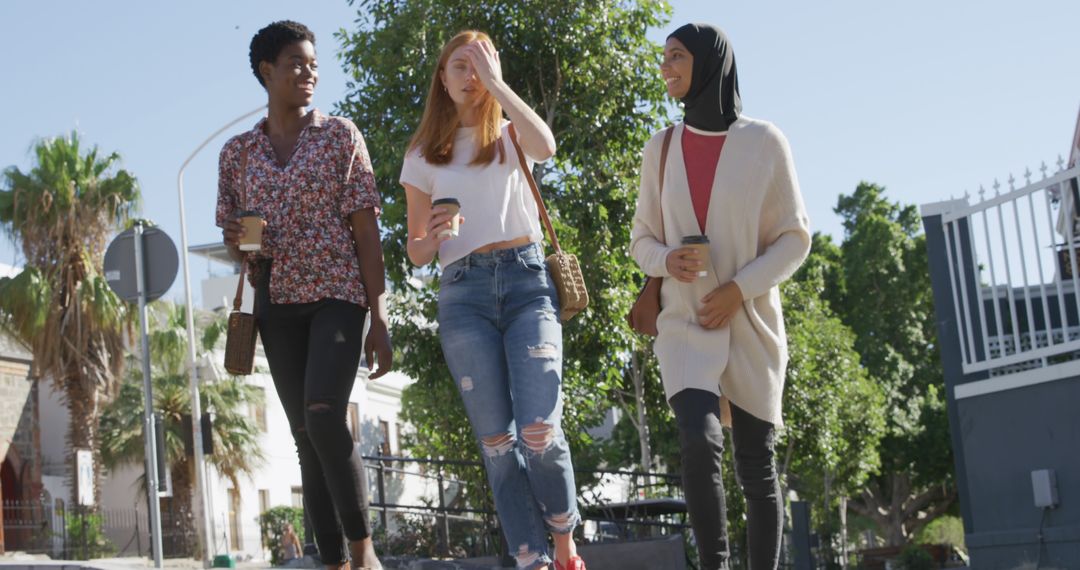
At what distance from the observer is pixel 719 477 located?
4.09 meters

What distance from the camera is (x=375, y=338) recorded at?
455 cm

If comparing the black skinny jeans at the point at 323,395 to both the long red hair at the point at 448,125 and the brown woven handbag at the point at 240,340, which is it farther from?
the long red hair at the point at 448,125

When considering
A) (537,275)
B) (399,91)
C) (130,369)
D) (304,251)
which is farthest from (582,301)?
(130,369)

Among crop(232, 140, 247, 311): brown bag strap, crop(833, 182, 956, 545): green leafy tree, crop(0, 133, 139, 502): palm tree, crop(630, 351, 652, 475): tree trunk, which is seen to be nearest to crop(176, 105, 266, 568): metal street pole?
crop(0, 133, 139, 502): palm tree

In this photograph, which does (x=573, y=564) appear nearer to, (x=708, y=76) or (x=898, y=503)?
(x=708, y=76)

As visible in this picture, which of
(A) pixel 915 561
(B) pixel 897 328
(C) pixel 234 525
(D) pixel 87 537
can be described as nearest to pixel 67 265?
(D) pixel 87 537

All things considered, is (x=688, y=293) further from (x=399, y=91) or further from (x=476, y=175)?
(x=399, y=91)

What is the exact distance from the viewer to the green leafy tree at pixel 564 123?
14211 millimetres

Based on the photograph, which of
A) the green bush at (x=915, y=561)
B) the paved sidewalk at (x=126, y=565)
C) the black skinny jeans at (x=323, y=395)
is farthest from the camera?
the green bush at (x=915, y=561)

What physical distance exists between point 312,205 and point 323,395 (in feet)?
2.32

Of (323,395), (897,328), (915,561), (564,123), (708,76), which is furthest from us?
(897,328)

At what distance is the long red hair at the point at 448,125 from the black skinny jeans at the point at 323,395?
1.95 feet

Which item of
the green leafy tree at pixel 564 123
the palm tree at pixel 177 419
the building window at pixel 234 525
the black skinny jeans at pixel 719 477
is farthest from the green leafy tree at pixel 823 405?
the black skinny jeans at pixel 719 477

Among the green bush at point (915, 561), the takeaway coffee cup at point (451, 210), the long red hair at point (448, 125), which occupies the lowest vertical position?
the green bush at point (915, 561)
